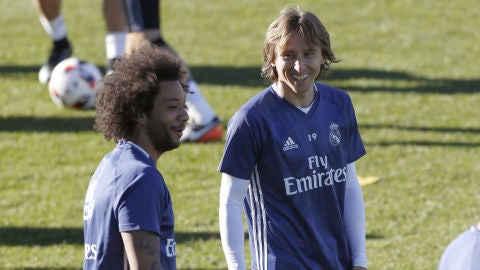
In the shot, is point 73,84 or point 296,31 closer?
point 296,31

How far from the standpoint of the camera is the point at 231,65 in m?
11.3

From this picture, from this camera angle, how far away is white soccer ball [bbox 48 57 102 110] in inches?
372

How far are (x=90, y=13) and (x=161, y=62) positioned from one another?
34.6ft

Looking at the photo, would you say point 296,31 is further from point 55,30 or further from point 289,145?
point 55,30

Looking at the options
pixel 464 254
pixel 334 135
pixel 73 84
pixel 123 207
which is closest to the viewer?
pixel 123 207

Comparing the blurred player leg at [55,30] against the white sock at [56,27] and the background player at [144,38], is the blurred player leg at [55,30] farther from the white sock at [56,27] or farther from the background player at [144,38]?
the background player at [144,38]

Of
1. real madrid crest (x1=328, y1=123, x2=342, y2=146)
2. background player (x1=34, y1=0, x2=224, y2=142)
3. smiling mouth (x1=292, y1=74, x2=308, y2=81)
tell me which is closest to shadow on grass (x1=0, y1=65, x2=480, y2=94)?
background player (x1=34, y1=0, x2=224, y2=142)

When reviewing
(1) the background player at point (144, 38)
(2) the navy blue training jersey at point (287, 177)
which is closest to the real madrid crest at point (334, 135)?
(2) the navy blue training jersey at point (287, 177)

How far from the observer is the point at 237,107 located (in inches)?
384

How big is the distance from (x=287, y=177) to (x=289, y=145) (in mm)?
131

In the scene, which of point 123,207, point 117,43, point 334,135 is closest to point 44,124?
point 117,43

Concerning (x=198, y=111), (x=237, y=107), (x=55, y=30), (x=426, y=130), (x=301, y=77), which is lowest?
(x=426, y=130)

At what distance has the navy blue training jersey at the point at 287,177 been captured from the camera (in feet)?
13.5

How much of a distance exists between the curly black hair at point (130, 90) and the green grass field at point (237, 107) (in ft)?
8.97
